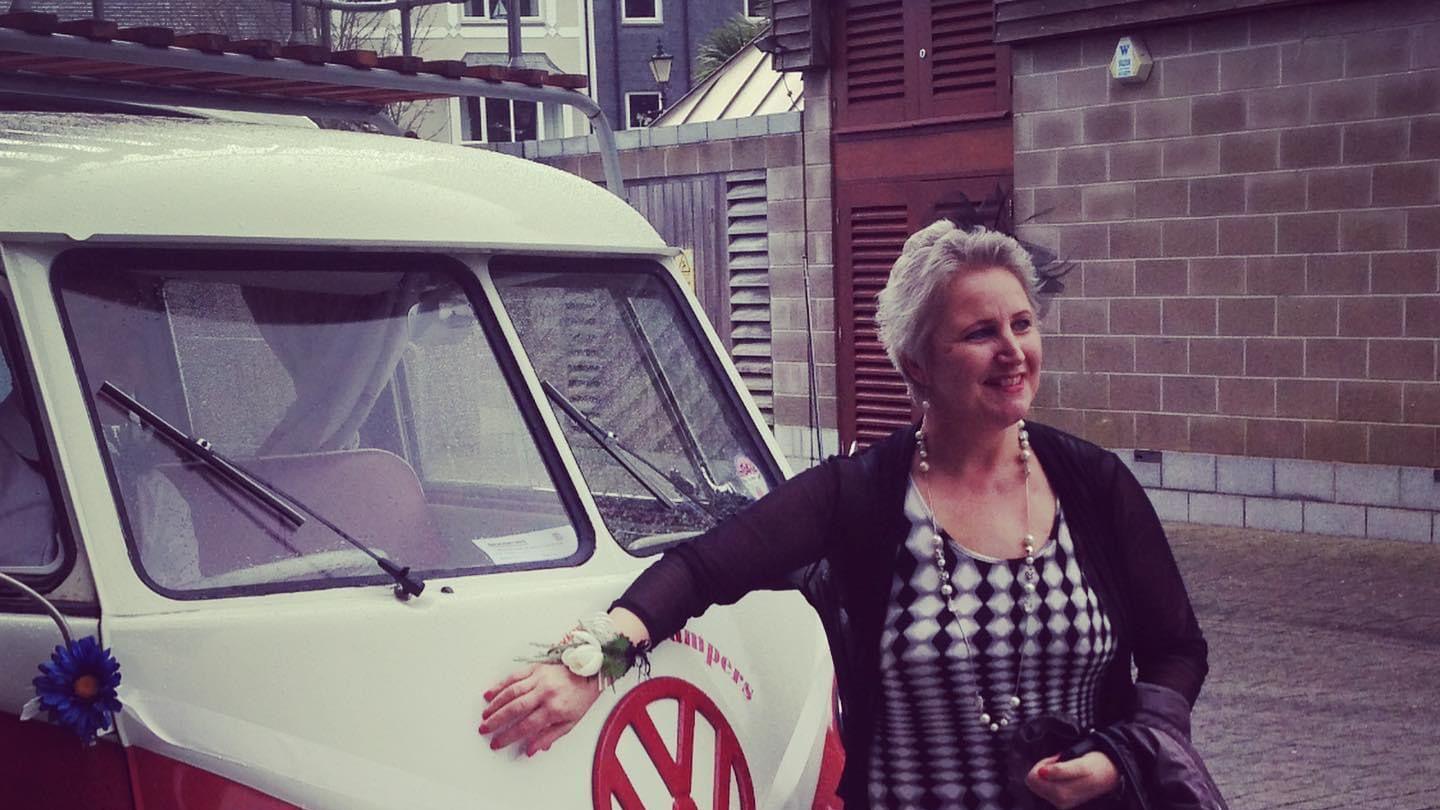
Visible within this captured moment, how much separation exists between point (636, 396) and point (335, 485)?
773 millimetres

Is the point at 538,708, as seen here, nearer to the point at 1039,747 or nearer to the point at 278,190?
the point at 1039,747

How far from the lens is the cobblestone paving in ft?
21.1

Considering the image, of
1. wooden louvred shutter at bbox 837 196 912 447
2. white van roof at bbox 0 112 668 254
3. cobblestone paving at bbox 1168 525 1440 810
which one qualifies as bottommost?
cobblestone paving at bbox 1168 525 1440 810

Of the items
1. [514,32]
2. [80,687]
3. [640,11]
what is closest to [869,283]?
[514,32]

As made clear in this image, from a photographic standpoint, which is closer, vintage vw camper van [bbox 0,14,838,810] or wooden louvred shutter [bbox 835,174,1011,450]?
vintage vw camper van [bbox 0,14,838,810]

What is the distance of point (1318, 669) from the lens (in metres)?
8.03

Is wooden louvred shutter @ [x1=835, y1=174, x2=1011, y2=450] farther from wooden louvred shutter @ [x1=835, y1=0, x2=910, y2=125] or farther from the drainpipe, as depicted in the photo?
the drainpipe

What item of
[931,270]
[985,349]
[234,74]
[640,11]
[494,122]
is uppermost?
[640,11]

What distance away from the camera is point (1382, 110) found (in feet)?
34.8

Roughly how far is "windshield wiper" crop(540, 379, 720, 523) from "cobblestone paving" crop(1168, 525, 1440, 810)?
356 centimetres

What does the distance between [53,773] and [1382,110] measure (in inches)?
386

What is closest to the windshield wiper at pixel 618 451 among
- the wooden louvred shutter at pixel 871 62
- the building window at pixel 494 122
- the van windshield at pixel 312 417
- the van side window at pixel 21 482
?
the van windshield at pixel 312 417

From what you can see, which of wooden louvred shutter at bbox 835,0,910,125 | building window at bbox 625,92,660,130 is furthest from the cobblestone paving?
building window at bbox 625,92,660,130

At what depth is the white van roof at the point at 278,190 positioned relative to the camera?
2789 mm
